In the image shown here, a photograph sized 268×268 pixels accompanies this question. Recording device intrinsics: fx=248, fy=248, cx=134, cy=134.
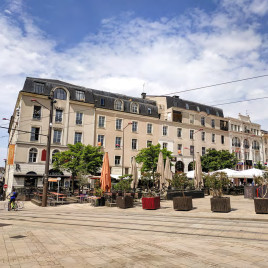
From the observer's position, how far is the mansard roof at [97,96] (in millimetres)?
32625

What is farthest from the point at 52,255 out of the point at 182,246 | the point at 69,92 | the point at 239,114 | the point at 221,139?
the point at 239,114

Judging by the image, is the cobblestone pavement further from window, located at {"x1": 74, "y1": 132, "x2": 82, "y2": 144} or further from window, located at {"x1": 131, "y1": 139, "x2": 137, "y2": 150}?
window, located at {"x1": 131, "y1": 139, "x2": 137, "y2": 150}

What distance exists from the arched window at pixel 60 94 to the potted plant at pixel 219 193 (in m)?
25.5

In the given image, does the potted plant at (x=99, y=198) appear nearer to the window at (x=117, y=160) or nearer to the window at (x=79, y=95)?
the window at (x=117, y=160)

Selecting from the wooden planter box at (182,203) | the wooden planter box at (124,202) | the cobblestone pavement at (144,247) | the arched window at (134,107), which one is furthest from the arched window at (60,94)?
the cobblestone pavement at (144,247)

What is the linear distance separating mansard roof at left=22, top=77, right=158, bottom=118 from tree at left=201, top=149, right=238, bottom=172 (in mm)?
11109

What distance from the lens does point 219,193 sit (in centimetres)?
1327

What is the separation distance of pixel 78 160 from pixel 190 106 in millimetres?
27125

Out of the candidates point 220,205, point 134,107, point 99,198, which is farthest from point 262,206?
point 134,107

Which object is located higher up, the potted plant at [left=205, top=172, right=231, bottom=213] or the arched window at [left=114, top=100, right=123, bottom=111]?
the arched window at [left=114, top=100, right=123, bottom=111]

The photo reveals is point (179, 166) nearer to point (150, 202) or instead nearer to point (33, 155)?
point (33, 155)

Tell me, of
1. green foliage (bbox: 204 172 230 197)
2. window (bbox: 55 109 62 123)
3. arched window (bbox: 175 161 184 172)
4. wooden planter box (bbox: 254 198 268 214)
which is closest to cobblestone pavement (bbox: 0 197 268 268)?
wooden planter box (bbox: 254 198 268 214)

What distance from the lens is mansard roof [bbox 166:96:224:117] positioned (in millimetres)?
45188

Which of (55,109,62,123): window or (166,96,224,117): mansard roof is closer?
(55,109,62,123): window
